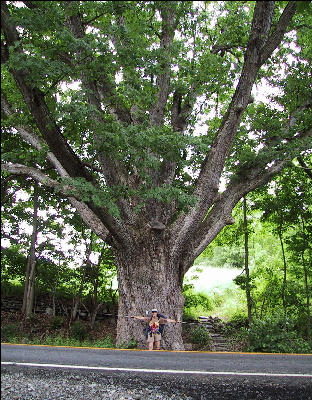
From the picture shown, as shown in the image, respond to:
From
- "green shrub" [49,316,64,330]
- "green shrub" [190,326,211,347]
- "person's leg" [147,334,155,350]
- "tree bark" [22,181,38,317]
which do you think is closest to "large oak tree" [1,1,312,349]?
"person's leg" [147,334,155,350]

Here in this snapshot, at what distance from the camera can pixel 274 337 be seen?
25.9ft

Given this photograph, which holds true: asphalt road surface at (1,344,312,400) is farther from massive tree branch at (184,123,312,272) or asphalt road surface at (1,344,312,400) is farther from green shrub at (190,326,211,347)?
green shrub at (190,326,211,347)

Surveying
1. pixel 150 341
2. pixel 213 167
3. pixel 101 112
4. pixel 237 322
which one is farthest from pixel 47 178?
pixel 237 322

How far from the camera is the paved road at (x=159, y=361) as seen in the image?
3510 mm

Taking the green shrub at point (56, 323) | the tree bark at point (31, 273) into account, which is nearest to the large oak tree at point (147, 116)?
the tree bark at point (31, 273)

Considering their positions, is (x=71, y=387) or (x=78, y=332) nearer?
(x=71, y=387)

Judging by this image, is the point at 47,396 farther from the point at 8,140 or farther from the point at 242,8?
the point at 242,8

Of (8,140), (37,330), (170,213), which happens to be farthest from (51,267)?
(170,213)

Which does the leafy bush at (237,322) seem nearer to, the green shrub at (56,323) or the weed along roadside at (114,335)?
the weed along roadside at (114,335)

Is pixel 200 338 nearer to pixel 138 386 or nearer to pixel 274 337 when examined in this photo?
pixel 274 337

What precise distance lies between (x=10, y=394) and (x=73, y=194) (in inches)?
130

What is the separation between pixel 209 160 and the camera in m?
7.55

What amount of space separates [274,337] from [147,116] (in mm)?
5868

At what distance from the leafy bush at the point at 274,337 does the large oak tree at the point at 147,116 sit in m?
2.24
